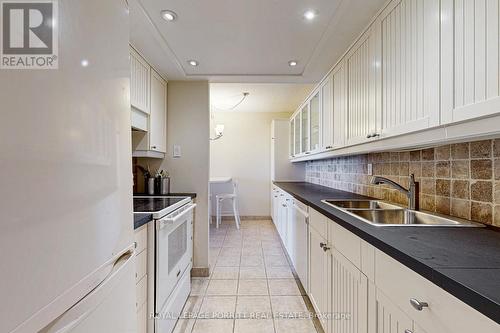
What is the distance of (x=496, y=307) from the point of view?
0.53 meters

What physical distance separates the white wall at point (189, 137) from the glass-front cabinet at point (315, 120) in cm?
125

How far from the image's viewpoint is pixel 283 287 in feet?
8.22

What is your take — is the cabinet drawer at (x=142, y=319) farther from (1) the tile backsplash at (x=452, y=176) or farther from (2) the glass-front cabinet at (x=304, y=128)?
(2) the glass-front cabinet at (x=304, y=128)

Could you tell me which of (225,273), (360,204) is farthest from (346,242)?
(225,273)

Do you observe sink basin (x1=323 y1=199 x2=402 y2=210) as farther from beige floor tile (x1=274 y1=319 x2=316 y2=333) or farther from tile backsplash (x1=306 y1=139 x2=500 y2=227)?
beige floor tile (x1=274 y1=319 x2=316 y2=333)

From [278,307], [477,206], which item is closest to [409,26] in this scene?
[477,206]

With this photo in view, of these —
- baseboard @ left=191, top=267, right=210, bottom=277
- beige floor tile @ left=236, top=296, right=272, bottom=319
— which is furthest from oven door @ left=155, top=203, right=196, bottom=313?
beige floor tile @ left=236, top=296, right=272, bottom=319

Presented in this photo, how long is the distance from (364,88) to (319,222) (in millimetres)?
985

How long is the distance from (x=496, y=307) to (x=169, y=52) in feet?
7.74

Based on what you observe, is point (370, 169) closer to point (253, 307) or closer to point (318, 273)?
point (318, 273)

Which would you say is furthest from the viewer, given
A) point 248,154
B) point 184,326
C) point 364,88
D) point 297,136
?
point 248,154

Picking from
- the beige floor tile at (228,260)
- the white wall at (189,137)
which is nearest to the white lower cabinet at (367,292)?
the beige floor tile at (228,260)

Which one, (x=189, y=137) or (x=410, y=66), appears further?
(x=189, y=137)

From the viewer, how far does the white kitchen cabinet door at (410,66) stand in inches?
43.0
